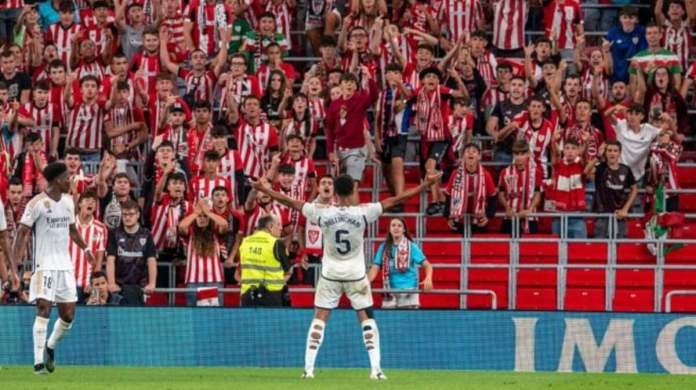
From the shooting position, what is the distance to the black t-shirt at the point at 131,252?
→ 25.3 m

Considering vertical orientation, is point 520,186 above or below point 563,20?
below

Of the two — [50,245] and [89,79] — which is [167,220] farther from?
[50,245]

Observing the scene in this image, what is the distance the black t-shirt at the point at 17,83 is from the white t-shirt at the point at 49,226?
831 cm

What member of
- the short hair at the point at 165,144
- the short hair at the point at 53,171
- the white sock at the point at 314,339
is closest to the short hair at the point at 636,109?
the short hair at the point at 165,144

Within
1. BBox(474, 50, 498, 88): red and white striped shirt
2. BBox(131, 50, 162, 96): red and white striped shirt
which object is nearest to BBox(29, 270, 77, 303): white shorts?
BBox(131, 50, 162, 96): red and white striped shirt

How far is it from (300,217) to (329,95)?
2.29 metres

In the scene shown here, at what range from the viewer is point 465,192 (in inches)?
1056

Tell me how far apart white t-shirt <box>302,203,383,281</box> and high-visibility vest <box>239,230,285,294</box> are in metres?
3.51

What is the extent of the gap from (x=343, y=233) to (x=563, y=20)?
10136 millimetres

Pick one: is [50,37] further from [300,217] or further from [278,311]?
[278,311]

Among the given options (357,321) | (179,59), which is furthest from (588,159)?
(179,59)

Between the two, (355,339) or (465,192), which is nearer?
(355,339)

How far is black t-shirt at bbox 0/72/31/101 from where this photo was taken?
2881 cm

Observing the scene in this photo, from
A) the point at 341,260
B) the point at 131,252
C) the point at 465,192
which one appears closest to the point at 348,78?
the point at 465,192
